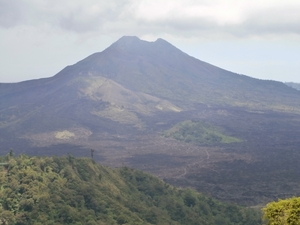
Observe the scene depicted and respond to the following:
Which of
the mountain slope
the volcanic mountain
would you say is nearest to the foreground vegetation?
the volcanic mountain

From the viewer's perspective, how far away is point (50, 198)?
73.3 ft

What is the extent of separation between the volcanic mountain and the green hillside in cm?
1448

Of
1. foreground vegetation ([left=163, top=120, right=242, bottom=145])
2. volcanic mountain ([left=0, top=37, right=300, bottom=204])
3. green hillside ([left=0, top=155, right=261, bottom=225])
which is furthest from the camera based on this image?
foreground vegetation ([left=163, top=120, right=242, bottom=145])

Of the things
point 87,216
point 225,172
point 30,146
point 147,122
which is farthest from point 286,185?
point 147,122

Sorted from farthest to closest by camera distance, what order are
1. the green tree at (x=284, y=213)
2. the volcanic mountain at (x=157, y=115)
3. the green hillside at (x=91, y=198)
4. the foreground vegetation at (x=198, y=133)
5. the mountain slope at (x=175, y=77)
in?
the mountain slope at (x=175, y=77), the foreground vegetation at (x=198, y=133), the volcanic mountain at (x=157, y=115), the green hillside at (x=91, y=198), the green tree at (x=284, y=213)

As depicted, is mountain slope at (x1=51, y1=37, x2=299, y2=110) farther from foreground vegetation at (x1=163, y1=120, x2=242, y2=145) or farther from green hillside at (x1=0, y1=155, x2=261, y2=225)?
green hillside at (x1=0, y1=155, x2=261, y2=225)

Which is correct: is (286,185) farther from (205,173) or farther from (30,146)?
(30,146)

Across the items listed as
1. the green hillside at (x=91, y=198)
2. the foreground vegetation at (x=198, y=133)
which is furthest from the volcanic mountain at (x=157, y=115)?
the green hillside at (x=91, y=198)

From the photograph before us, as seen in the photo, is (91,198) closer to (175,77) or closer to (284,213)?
(284,213)

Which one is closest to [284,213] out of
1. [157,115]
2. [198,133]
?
[198,133]

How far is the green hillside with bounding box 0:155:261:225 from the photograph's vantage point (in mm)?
21297

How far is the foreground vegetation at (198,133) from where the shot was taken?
8249 centimetres

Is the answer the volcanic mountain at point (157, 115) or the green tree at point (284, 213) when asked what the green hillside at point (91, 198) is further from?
the volcanic mountain at point (157, 115)

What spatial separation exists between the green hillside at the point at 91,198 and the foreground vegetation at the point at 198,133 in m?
50.9
